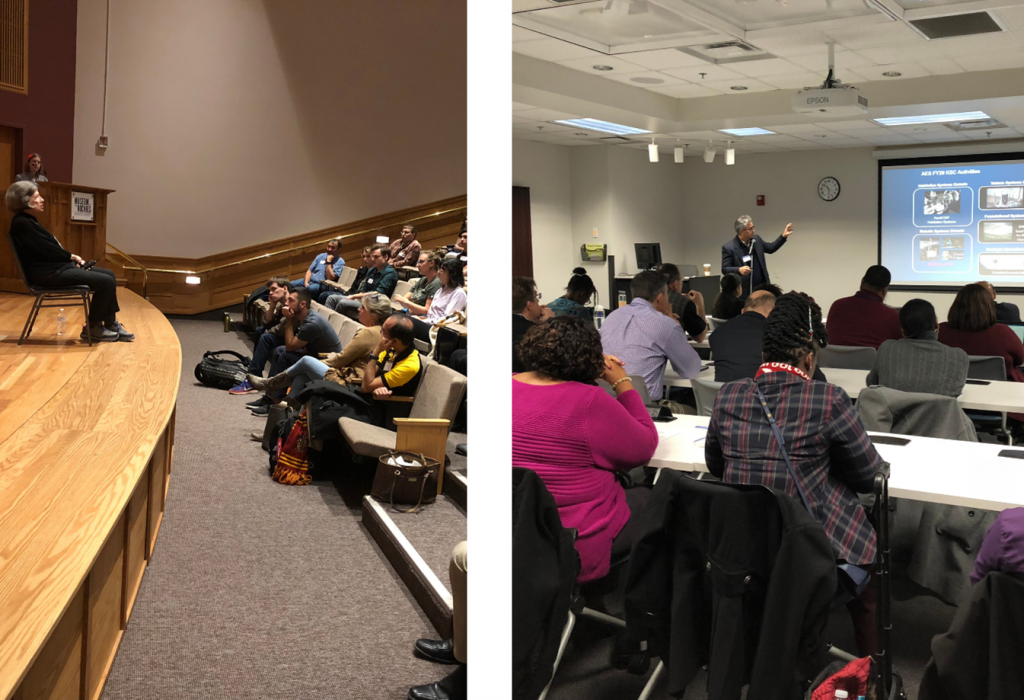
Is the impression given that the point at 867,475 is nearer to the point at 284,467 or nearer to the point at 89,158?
the point at 284,467

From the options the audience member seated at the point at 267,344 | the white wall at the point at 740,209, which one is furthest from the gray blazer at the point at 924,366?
the white wall at the point at 740,209

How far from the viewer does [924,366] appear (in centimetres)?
382

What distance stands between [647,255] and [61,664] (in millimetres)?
11256

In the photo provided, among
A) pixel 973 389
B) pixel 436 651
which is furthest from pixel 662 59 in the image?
pixel 436 651

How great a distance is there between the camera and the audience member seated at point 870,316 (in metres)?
5.49

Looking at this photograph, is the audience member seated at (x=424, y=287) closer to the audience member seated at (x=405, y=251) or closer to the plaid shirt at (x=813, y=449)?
the audience member seated at (x=405, y=251)

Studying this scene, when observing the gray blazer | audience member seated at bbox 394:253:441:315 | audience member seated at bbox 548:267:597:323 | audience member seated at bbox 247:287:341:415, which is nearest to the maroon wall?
audience member seated at bbox 394:253:441:315

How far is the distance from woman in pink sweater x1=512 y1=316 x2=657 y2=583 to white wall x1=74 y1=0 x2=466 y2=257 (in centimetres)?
1039

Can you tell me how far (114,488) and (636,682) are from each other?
1861mm

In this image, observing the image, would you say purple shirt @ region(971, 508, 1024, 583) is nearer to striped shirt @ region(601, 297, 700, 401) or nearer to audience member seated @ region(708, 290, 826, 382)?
audience member seated @ region(708, 290, 826, 382)

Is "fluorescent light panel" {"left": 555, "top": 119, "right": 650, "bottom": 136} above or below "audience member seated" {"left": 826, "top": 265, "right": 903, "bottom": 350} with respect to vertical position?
above

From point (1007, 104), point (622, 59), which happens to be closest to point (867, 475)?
point (622, 59)

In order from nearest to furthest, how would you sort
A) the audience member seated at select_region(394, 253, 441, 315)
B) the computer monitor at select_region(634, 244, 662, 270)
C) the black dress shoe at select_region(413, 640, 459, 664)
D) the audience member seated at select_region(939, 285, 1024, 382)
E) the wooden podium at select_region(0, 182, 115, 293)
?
the black dress shoe at select_region(413, 640, 459, 664), the audience member seated at select_region(939, 285, 1024, 382), the audience member seated at select_region(394, 253, 441, 315), the wooden podium at select_region(0, 182, 115, 293), the computer monitor at select_region(634, 244, 662, 270)

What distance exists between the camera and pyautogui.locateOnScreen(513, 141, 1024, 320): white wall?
1325 cm
